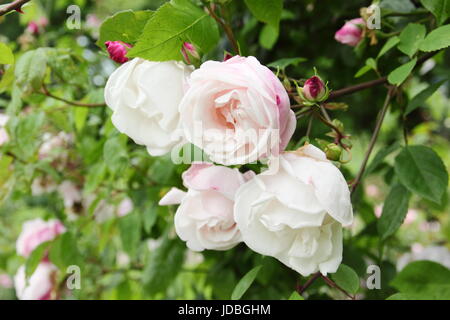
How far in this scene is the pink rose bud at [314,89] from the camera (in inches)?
16.9

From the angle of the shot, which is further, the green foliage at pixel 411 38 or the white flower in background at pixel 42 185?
the white flower in background at pixel 42 185

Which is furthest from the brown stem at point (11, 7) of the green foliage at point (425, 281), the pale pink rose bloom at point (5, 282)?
the pale pink rose bloom at point (5, 282)

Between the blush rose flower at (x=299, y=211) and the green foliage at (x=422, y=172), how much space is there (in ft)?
0.65

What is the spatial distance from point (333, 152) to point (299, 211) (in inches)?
3.4

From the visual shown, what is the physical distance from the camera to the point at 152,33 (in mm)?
445

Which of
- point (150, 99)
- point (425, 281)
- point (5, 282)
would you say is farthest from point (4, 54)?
point (5, 282)

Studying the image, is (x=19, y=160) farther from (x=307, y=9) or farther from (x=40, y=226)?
(x=307, y=9)

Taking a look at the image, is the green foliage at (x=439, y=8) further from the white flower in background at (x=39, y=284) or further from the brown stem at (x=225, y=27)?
the white flower in background at (x=39, y=284)

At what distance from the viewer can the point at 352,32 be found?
68cm

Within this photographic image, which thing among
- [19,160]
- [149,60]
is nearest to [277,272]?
[19,160]

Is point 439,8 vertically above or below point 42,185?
above

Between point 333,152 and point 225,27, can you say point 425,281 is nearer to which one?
point 333,152

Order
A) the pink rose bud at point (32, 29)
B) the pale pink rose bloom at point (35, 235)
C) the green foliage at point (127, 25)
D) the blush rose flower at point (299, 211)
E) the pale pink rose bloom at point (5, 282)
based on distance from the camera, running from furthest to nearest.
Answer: the pale pink rose bloom at point (5, 282) → the pink rose bud at point (32, 29) → the pale pink rose bloom at point (35, 235) → the green foliage at point (127, 25) → the blush rose flower at point (299, 211)

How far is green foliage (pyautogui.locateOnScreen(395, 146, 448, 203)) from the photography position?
566 millimetres
